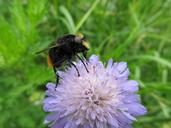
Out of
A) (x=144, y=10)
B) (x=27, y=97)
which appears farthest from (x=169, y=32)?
(x=27, y=97)

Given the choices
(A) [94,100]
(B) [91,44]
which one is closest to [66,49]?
(A) [94,100]

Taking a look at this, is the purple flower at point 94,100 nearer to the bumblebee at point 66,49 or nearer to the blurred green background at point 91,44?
the bumblebee at point 66,49

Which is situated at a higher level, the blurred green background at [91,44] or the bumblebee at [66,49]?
the blurred green background at [91,44]

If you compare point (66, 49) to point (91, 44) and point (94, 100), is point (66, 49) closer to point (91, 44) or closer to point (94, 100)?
point (94, 100)

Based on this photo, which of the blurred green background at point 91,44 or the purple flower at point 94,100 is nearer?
the purple flower at point 94,100

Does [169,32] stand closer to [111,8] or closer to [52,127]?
[111,8]

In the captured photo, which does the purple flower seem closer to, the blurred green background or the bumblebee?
the bumblebee

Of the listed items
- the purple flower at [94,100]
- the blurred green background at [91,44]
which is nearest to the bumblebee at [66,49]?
the purple flower at [94,100]
